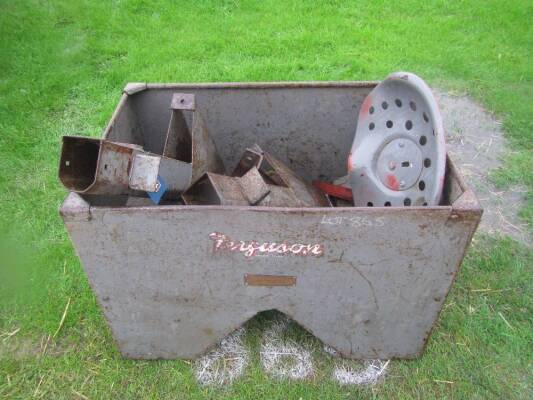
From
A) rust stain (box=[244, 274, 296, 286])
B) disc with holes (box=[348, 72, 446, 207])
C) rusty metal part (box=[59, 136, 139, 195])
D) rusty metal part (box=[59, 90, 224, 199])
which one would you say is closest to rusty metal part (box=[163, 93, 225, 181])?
rusty metal part (box=[59, 90, 224, 199])

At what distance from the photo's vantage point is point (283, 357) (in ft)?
7.03

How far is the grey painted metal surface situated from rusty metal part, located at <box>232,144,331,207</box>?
0.39m

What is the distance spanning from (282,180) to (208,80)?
7.15 ft

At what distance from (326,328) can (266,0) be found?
14.5 feet

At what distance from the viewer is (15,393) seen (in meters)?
2.04

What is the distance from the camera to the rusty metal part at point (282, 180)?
6.68ft

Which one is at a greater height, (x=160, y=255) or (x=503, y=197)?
(x=160, y=255)

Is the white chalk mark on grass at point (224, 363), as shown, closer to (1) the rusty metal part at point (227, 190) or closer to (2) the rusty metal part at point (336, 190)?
(1) the rusty metal part at point (227, 190)

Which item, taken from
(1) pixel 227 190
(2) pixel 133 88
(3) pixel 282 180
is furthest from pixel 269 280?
(2) pixel 133 88

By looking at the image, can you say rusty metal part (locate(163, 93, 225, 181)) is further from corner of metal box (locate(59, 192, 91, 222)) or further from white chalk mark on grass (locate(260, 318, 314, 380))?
white chalk mark on grass (locate(260, 318, 314, 380))

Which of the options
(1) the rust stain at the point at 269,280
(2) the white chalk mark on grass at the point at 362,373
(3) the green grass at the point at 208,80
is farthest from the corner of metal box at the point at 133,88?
(2) the white chalk mark on grass at the point at 362,373

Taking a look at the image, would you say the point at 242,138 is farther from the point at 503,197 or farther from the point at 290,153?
the point at 503,197

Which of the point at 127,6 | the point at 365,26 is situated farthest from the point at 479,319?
the point at 127,6

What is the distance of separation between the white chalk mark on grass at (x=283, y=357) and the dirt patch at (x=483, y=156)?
1.40 metres
